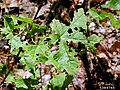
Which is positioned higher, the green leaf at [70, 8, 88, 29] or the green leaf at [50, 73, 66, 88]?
the green leaf at [70, 8, 88, 29]

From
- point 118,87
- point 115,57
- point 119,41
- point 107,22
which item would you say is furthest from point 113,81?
point 107,22

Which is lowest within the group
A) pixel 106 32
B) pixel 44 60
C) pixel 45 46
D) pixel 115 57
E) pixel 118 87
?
pixel 118 87

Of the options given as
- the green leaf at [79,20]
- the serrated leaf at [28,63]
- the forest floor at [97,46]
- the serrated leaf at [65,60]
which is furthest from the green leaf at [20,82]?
the forest floor at [97,46]

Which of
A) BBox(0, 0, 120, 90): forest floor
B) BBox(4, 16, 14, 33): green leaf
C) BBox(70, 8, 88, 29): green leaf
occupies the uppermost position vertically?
BBox(4, 16, 14, 33): green leaf

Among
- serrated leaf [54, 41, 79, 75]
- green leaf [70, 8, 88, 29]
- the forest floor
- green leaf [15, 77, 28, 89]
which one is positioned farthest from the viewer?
the forest floor

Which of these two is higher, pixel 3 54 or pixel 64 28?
pixel 64 28

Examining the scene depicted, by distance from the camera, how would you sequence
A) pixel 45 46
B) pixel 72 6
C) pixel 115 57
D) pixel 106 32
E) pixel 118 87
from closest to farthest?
pixel 45 46 < pixel 118 87 < pixel 115 57 < pixel 106 32 < pixel 72 6

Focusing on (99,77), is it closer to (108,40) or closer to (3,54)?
(108,40)

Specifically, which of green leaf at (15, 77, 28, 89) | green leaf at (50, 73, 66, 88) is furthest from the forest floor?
green leaf at (15, 77, 28, 89)

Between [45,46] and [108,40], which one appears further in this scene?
[108,40]

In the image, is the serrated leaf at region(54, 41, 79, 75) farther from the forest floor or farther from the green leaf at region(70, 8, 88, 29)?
the forest floor

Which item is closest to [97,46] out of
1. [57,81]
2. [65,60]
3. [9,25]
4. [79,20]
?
[57,81]
